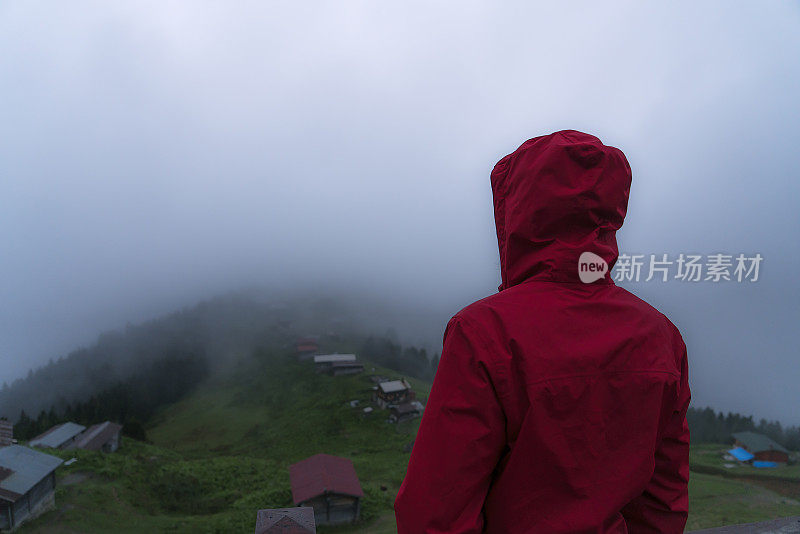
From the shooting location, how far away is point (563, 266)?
1.22 meters

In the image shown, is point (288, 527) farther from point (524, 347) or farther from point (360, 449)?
point (360, 449)

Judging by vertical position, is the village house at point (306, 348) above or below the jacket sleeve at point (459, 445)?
below

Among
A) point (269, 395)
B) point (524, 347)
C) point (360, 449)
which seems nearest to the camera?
point (524, 347)

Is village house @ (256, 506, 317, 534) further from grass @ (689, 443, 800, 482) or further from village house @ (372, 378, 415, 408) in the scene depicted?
village house @ (372, 378, 415, 408)

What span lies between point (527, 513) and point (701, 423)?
39853 millimetres

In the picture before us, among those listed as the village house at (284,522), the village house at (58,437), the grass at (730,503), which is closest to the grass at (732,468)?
the grass at (730,503)

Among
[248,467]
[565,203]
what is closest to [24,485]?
[248,467]

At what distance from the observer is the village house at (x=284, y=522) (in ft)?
6.26

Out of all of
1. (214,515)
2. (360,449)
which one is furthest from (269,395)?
(214,515)

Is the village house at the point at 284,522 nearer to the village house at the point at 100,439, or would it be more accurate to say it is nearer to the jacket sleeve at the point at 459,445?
the jacket sleeve at the point at 459,445

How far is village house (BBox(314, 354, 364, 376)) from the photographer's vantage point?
44.5 m

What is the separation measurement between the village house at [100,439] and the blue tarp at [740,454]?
138ft

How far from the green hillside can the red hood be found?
16.6 metres

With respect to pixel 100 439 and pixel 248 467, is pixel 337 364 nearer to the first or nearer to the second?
pixel 248 467
